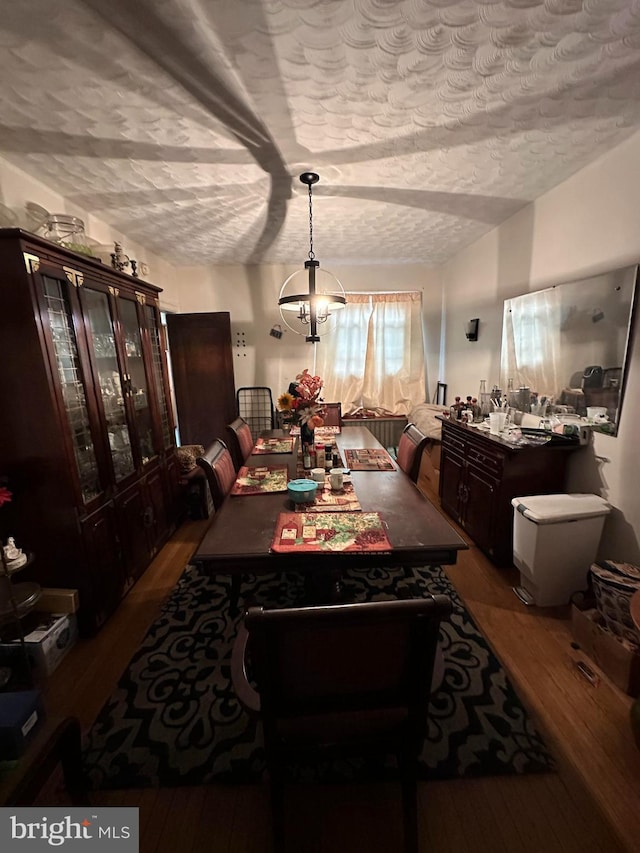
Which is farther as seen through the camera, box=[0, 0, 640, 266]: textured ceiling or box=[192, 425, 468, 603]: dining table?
box=[192, 425, 468, 603]: dining table

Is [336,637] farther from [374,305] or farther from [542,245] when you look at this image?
[374,305]

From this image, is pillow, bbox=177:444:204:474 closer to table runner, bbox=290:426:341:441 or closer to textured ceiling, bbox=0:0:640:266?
table runner, bbox=290:426:341:441

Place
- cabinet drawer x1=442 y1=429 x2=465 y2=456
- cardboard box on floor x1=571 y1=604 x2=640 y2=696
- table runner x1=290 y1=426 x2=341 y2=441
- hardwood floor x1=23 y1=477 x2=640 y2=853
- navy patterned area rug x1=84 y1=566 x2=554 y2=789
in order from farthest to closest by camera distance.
→ 1. table runner x1=290 y1=426 x2=341 y2=441
2. cabinet drawer x1=442 y1=429 x2=465 y2=456
3. cardboard box on floor x1=571 y1=604 x2=640 y2=696
4. navy patterned area rug x1=84 y1=566 x2=554 y2=789
5. hardwood floor x1=23 y1=477 x2=640 y2=853

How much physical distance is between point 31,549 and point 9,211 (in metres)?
1.80

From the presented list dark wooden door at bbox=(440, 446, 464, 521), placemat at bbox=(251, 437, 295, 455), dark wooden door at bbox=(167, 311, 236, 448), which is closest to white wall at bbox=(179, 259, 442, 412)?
dark wooden door at bbox=(167, 311, 236, 448)

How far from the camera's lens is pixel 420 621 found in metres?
0.81

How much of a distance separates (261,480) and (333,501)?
527 mm

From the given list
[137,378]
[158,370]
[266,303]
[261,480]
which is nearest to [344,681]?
[261,480]

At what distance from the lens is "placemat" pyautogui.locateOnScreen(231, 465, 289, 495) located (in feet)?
6.10

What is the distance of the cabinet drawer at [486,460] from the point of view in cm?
224

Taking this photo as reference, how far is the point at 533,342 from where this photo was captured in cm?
251

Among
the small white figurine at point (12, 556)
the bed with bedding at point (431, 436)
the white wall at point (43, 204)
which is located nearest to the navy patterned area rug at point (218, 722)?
the small white figurine at point (12, 556)

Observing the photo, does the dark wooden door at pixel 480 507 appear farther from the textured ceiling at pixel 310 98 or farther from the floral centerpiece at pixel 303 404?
the textured ceiling at pixel 310 98

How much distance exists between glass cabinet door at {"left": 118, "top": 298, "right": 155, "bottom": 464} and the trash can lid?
2.60 meters
